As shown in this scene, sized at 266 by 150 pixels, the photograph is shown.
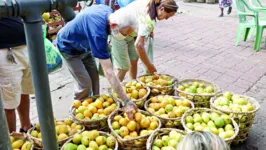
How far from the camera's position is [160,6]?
3115mm

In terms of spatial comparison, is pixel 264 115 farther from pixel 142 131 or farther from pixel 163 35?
pixel 163 35

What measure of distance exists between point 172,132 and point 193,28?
231 inches

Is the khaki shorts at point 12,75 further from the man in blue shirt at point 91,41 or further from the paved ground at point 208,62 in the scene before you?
the paved ground at point 208,62

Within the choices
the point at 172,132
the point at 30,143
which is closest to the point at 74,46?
the point at 30,143

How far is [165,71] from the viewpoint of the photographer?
534 cm

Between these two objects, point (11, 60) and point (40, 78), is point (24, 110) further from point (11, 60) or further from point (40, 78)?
point (40, 78)

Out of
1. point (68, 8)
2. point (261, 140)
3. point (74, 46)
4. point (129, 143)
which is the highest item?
point (68, 8)

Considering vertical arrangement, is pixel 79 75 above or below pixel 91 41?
below

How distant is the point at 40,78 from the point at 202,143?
3.28 feet

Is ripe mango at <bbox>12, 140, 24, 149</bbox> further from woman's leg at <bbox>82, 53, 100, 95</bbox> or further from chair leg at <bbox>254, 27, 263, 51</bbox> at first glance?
chair leg at <bbox>254, 27, 263, 51</bbox>

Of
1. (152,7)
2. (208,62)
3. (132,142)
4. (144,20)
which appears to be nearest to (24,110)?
(132,142)

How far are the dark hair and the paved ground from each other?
1701mm

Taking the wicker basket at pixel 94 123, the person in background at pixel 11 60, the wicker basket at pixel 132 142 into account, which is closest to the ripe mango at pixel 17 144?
the person in background at pixel 11 60

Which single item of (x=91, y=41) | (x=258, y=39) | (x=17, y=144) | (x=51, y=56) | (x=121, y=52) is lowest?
(x=17, y=144)
